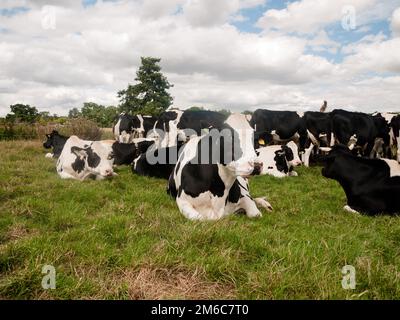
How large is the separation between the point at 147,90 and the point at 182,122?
32256mm

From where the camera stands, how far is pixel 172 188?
6.80 metres

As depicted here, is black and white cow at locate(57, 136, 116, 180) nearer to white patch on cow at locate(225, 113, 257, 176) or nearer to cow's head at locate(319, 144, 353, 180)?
white patch on cow at locate(225, 113, 257, 176)

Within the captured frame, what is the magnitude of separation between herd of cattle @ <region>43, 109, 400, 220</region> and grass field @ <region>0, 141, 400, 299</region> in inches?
15.4

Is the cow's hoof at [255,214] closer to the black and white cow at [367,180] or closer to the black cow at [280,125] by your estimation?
the black and white cow at [367,180]

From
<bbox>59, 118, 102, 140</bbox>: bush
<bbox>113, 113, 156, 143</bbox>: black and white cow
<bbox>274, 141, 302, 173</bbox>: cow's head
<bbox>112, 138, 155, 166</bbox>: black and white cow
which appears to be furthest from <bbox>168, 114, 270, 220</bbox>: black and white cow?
<bbox>59, 118, 102, 140</bbox>: bush

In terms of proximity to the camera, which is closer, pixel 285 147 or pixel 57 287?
pixel 57 287

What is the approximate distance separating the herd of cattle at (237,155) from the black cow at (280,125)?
0.04m

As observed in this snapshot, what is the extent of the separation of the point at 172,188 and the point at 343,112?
8782 mm

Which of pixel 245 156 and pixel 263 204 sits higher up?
pixel 245 156

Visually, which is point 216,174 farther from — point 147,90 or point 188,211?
point 147,90

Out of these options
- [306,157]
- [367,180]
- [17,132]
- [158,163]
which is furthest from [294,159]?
[17,132]

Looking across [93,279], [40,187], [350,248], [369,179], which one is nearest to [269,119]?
[369,179]

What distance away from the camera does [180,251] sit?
395 centimetres
